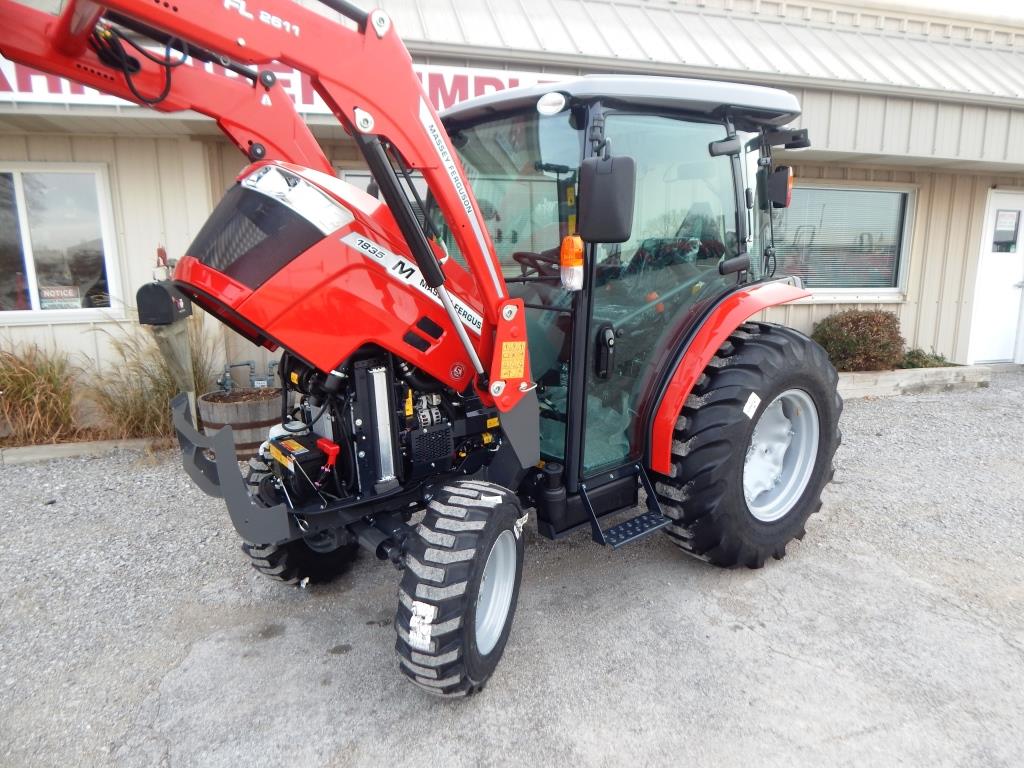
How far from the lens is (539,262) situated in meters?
2.59

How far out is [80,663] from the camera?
2.45 m

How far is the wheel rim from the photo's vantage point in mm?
2281

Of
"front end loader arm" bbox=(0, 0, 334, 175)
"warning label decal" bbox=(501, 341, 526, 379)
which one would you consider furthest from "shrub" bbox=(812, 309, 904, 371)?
"front end loader arm" bbox=(0, 0, 334, 175)

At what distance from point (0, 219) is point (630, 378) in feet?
17.4

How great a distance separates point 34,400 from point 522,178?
4332 millimetres

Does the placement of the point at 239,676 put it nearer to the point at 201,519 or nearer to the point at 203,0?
the point at 201,519

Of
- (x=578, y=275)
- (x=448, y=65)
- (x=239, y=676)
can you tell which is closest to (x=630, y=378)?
(x=578, y=275)

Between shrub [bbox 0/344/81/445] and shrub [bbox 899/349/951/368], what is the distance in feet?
26.3

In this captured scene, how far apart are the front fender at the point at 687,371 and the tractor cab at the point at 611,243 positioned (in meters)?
0.06

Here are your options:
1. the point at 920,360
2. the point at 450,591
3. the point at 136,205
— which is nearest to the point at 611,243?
the point at 450,591

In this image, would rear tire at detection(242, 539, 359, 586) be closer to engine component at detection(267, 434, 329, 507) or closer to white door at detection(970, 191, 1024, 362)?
engine component at detection(267, 434, 329, 507)

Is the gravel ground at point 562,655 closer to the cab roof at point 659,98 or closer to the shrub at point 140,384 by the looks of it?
the shrub at point 140,384

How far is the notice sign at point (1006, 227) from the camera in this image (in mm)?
7617

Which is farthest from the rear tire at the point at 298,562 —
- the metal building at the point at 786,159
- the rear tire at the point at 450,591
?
the metal building at the point at 786,159
